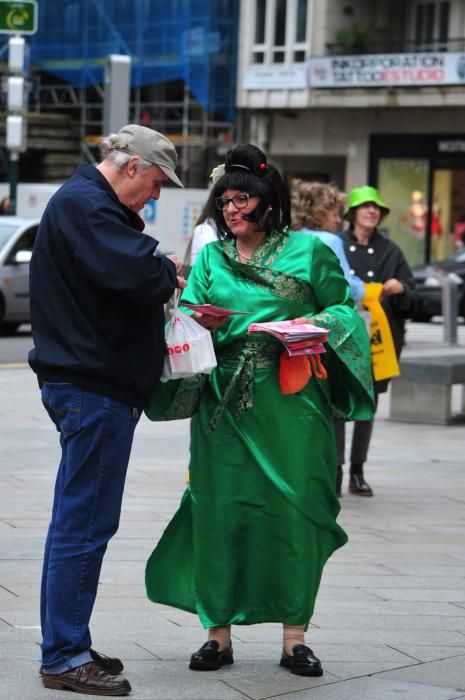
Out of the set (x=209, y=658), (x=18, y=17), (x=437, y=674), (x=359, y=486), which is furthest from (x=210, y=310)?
(x=18, y=17)

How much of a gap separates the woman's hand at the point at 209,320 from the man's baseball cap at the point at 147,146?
53 cm

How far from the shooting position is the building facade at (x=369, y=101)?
116 ft

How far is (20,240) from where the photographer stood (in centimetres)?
1927

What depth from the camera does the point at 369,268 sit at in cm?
848

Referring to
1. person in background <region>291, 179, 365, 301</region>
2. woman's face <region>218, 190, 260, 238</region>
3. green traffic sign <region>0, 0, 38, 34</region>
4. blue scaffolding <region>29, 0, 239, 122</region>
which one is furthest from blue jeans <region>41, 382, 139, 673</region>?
blue scaffolding <region>29, 0, 239, 122</region>

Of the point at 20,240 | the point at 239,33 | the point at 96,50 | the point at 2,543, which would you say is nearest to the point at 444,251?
the point at 239,33

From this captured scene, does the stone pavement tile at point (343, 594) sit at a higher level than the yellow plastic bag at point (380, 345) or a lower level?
lower

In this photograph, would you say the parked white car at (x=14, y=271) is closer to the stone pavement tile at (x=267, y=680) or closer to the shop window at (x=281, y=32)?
Answer: the stone pavement tile at (x=267, y=680)

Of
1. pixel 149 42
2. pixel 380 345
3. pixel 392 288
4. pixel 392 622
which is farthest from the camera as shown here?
pixel 149 42

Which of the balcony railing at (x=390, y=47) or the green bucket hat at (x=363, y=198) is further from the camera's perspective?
the balcony railing at (x=390, y=47)

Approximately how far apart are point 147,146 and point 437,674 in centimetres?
195

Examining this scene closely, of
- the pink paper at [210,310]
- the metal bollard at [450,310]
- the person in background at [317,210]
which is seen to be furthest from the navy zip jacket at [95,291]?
the metal bollard at [450,310]

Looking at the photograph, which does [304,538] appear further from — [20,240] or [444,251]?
[444,251]

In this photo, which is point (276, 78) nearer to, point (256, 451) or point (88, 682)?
point (256, 451)
